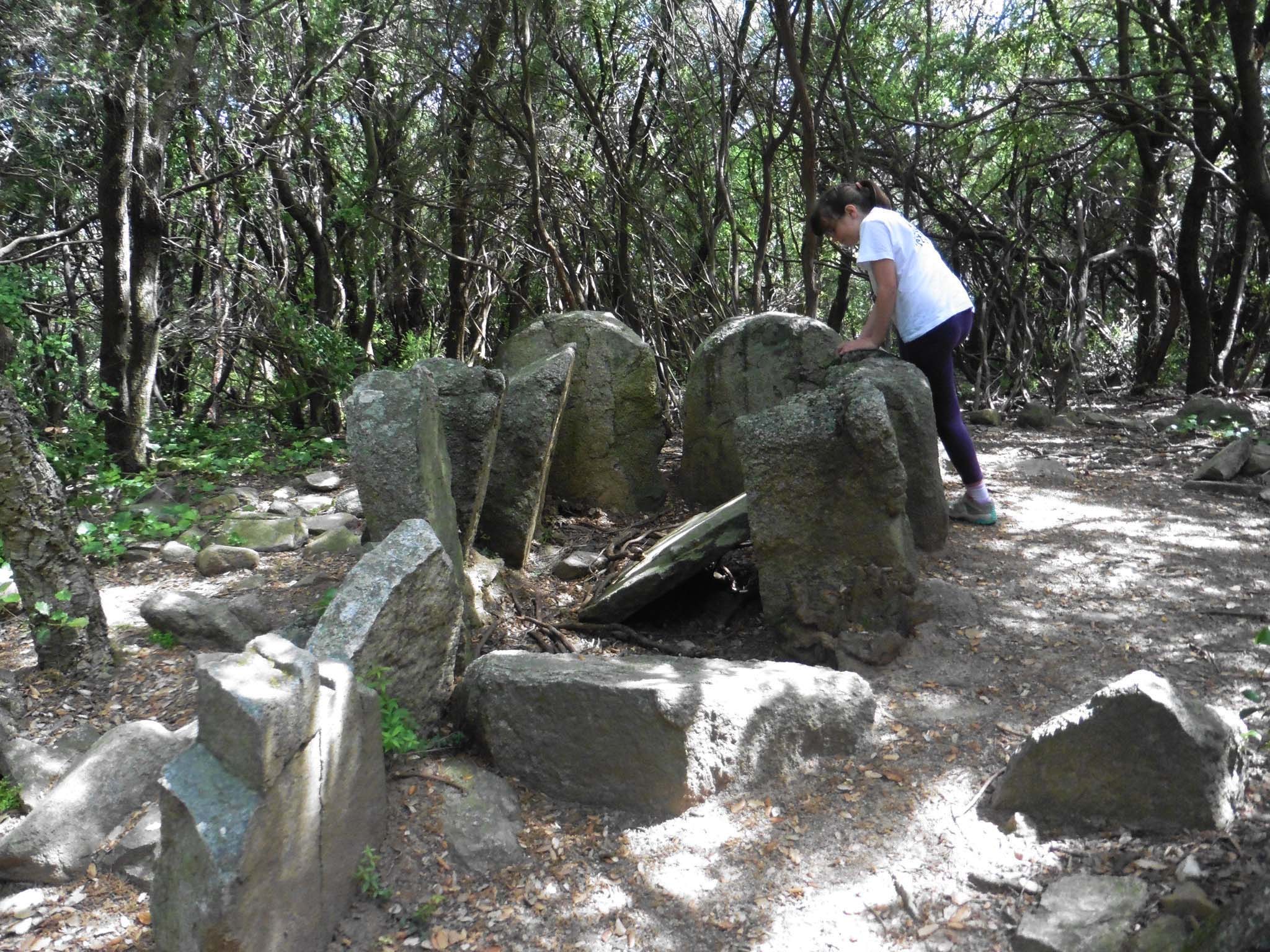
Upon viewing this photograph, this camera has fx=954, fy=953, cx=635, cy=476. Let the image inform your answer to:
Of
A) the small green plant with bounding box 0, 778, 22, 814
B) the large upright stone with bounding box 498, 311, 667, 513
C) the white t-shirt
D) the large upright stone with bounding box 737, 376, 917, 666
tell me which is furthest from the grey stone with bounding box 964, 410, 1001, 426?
the small green plant with bounding box 0, 778, 22, 814

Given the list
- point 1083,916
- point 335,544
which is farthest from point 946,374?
point 335,544

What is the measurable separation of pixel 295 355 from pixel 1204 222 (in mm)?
8903

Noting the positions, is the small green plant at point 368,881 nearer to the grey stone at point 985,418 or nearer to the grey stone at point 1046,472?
the grey stone at point 1046,472

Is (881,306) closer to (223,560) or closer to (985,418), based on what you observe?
(223,560)

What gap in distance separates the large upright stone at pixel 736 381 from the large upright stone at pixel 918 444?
2.39ft

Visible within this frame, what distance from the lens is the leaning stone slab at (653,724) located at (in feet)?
9.05

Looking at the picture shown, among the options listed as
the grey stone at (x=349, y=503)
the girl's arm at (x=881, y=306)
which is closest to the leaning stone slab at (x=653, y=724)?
the girl's arm at (x=881, y=306)

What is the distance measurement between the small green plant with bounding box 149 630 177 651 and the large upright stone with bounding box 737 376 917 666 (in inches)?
90.5

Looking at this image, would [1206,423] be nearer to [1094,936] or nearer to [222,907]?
[1094,936]

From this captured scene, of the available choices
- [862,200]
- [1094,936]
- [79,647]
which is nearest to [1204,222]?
[862,200]

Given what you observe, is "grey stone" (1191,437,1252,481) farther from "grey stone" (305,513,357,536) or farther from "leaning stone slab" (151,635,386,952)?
"leaning stone slab" (151,635,386,952)

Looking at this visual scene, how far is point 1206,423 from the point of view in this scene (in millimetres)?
6914

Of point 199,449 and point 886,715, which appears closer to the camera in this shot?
point 886,715

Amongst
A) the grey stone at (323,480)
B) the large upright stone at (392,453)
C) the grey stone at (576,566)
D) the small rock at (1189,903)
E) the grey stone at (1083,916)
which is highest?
the large upright stone at (392,453)
